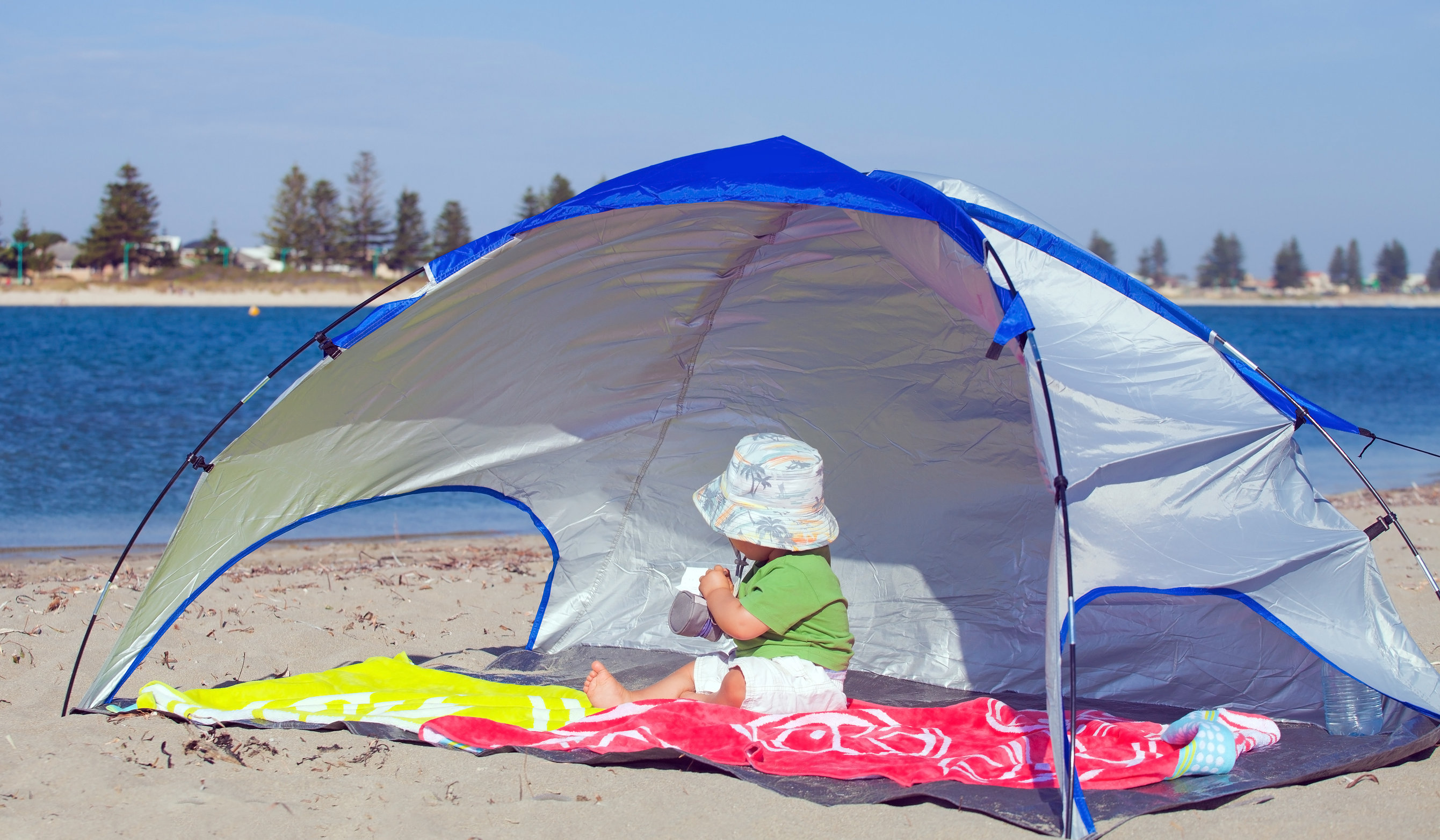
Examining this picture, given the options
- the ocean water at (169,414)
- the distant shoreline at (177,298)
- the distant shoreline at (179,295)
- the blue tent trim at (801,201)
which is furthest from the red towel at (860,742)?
the distant shoreline at (177,298)

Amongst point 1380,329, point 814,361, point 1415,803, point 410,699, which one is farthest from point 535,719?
point 1380,329

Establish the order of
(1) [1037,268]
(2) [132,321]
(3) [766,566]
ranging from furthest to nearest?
(2) [132,321] < (3) [766,566] < (1) [1037,268]

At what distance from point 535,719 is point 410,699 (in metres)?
0.38

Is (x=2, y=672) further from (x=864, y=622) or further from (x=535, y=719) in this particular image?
(x=864, y=622)

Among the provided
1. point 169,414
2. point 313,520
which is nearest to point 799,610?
point 313,520

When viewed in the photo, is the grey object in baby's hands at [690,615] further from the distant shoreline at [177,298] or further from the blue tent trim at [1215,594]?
the distant shoreline at [177,298]

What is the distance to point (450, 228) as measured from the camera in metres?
61.4

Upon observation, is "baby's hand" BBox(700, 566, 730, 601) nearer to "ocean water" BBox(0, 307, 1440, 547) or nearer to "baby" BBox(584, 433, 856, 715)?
"baby" BBox(584, 433, 856, 715)

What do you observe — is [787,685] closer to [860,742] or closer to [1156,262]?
[860,742]

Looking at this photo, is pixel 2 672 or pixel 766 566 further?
pixel 2 672

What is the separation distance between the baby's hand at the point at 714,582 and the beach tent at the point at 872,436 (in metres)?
0.89

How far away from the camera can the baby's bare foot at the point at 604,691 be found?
3.08 m

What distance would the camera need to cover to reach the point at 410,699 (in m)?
3.13

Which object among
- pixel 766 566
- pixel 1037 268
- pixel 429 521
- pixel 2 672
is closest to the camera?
pixel 1037 268
